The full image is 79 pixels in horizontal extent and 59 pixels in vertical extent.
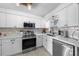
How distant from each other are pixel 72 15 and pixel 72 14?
0.03 meters

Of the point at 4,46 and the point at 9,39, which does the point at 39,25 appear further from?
the point at 4,46

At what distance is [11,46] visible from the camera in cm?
256

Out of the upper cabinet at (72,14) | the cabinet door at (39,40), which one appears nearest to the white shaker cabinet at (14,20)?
the cabinet door at (39,40)

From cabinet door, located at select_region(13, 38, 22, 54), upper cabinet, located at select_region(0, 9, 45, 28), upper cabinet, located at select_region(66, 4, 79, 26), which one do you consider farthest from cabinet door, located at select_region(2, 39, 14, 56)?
upper cabinet, located at select_region(66, 4, 79, 26)

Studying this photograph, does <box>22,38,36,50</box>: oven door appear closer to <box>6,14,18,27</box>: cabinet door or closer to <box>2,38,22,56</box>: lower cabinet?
<box>2,38,22,56</box>: lower cabinet

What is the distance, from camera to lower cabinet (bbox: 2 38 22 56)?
7.94 ft

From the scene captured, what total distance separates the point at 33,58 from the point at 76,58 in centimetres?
24

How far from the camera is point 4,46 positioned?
2410 millimetres

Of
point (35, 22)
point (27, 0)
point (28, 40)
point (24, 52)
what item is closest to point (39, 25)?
point (35, 22)

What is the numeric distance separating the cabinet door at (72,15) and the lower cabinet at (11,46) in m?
2.09

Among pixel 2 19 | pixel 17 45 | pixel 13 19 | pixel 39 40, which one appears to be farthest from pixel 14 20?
pixel 39 40

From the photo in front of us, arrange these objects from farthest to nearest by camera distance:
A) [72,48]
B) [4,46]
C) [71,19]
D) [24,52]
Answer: [24,52], [4,46], [71,19], [72,48]

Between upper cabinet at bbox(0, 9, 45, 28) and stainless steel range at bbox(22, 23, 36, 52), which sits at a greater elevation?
upper cabinet at bbox(0, 9, 45, 28)

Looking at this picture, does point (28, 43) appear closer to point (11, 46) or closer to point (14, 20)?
point (11, 46)
